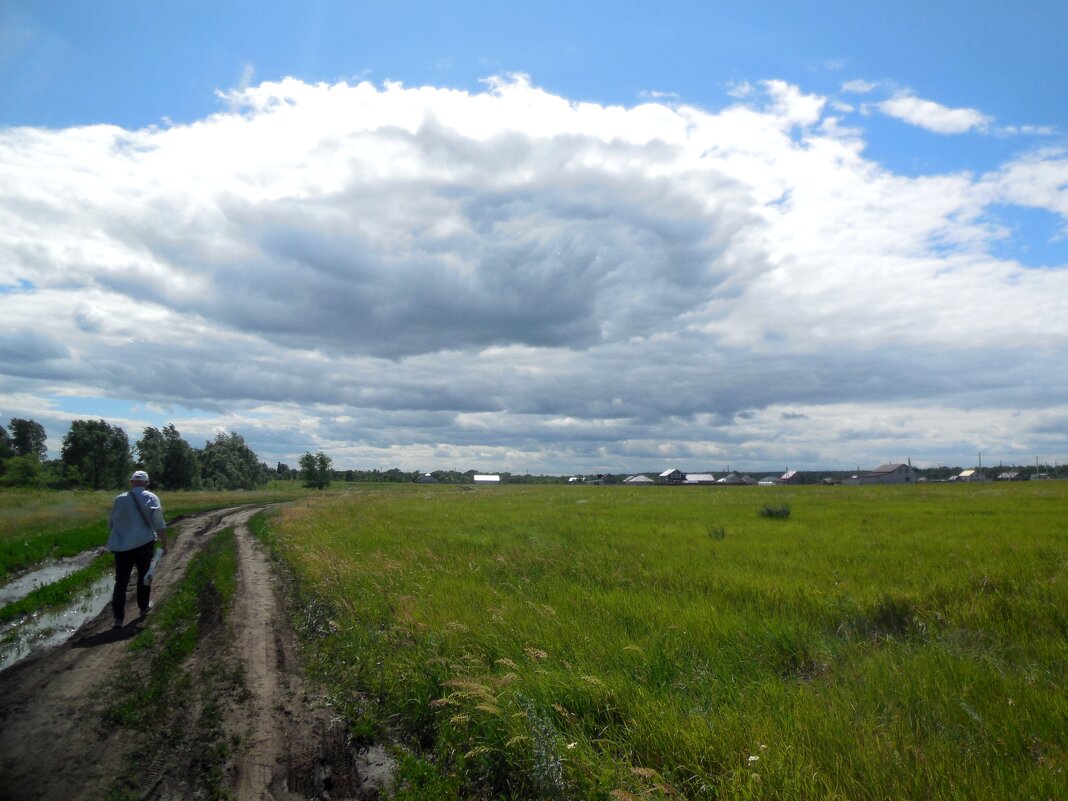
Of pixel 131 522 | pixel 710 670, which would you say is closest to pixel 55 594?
pixel 131 522

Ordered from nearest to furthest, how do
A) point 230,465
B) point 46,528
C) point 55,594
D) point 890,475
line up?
point 55,594 → point 46,528 → point 230,465 → point 890,475

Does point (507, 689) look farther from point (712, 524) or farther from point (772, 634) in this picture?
point (712, 524)

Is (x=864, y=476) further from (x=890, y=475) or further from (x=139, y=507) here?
(x=139, y=507)

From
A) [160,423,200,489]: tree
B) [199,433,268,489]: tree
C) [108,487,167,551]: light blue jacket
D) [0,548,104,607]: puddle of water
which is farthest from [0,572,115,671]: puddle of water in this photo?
[199,433,268,489]: tree

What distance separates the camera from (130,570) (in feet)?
35.0

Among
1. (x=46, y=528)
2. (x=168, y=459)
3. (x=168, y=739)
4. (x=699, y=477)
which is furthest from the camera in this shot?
(x=699, y=477)

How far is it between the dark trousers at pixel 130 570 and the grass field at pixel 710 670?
2.59 meters

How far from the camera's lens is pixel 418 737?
6.05 metres

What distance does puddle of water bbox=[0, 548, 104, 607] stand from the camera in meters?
13.1

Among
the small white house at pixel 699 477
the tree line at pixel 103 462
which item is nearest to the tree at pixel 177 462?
the tree line at pixel 103 462

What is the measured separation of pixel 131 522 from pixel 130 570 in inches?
31.6

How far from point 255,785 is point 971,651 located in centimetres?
690

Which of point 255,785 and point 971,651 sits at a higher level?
point 971,651

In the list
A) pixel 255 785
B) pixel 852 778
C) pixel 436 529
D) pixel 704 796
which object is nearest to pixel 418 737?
pixel 255 785
